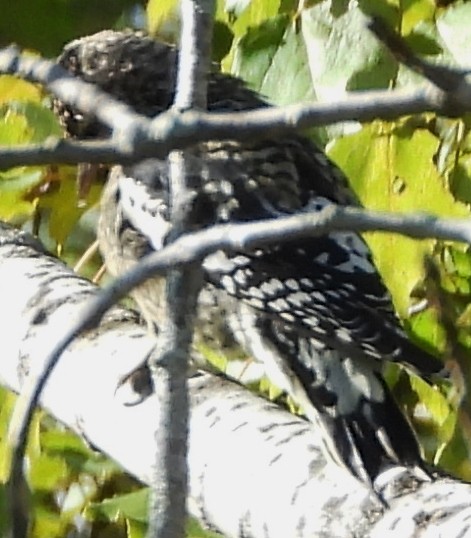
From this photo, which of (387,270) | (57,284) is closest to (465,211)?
(387,270)

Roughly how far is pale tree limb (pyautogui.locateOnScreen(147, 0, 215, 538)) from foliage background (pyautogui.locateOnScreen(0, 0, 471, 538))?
0.62 m

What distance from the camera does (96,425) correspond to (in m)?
1.77

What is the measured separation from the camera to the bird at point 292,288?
1.76 metres

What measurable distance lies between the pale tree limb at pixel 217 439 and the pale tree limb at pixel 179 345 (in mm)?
547

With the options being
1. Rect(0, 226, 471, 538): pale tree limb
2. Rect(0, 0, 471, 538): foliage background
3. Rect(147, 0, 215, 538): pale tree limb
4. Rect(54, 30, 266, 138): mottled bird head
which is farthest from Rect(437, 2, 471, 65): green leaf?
Rect(54, 30, 266, 138): mottled bird head

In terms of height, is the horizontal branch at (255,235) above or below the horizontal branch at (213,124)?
below

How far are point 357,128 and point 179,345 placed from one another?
3.39ft

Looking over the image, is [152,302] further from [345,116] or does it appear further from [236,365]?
[345,116]

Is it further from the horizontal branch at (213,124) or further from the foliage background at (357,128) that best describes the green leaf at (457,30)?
the horizontal branch at (213,124)

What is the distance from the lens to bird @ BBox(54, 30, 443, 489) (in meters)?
1.76

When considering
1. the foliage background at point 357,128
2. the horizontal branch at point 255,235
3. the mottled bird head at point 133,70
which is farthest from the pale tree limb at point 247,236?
the mottled bird head at point 133,70

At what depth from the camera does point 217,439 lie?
157cm

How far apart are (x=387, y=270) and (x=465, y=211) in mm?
124

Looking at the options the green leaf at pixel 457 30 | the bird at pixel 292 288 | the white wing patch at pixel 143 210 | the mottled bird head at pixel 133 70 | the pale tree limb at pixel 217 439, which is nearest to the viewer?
the pale tree limb at pixel 217 439
